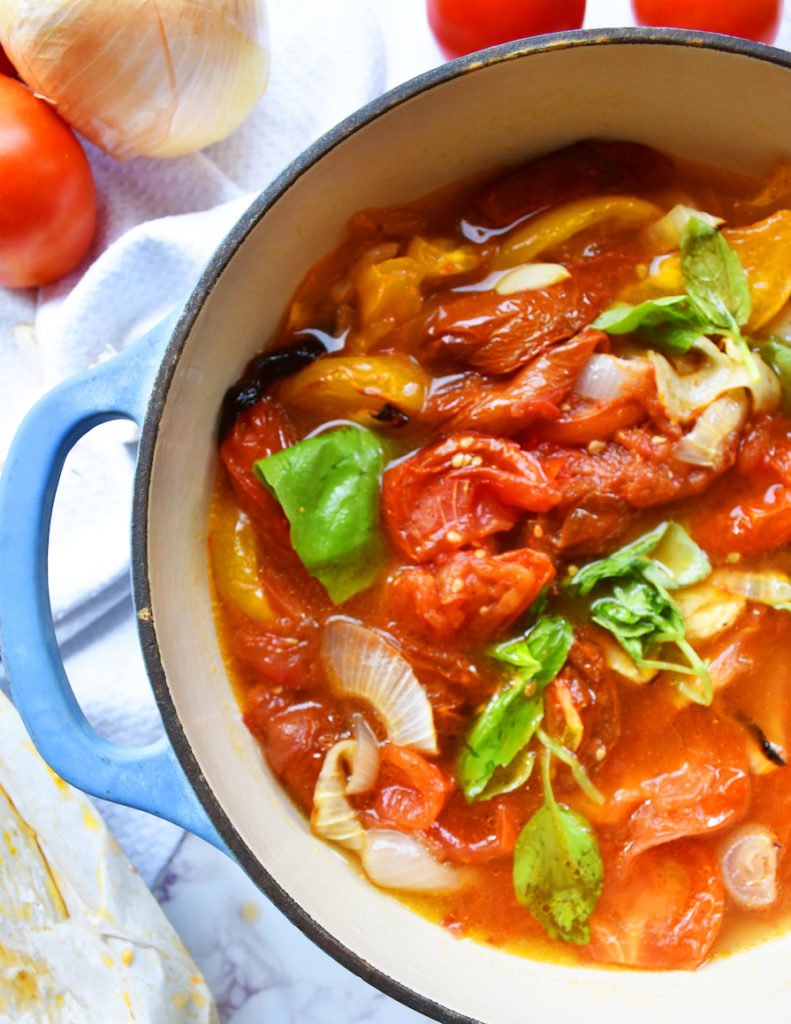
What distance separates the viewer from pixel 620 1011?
8.48 ft

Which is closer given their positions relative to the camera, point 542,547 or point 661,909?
point 542,547

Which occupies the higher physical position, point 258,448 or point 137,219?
point 137,219

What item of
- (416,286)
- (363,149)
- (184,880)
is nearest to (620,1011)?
(184,880)

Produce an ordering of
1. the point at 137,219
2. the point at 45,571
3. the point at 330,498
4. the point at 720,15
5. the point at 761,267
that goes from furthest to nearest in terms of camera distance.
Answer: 1. the point at 137,219
2. the point at 720,15
3. the point at 761,267
4. the point at 330,498
5. the point at 45,571

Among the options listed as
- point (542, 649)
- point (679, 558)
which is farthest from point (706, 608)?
point (542, 649)

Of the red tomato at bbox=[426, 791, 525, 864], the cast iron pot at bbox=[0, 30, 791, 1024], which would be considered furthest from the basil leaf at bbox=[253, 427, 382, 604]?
the red tomato at bbox=[426, 791, 525, 864]

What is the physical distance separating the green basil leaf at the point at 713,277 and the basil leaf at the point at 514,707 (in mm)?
794

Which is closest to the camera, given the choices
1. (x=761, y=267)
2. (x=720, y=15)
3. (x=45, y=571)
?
(x=45, y=571)

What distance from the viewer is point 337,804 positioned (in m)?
2.54

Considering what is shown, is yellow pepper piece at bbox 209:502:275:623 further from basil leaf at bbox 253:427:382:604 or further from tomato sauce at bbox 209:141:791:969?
basil leaf at bbox 253:427:382:604

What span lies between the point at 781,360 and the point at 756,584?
0.53 metres

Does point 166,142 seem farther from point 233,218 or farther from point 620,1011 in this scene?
point 620,1011

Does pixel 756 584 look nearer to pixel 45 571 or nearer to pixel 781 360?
pixel 781 360

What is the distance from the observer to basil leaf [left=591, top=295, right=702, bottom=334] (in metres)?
2.40
